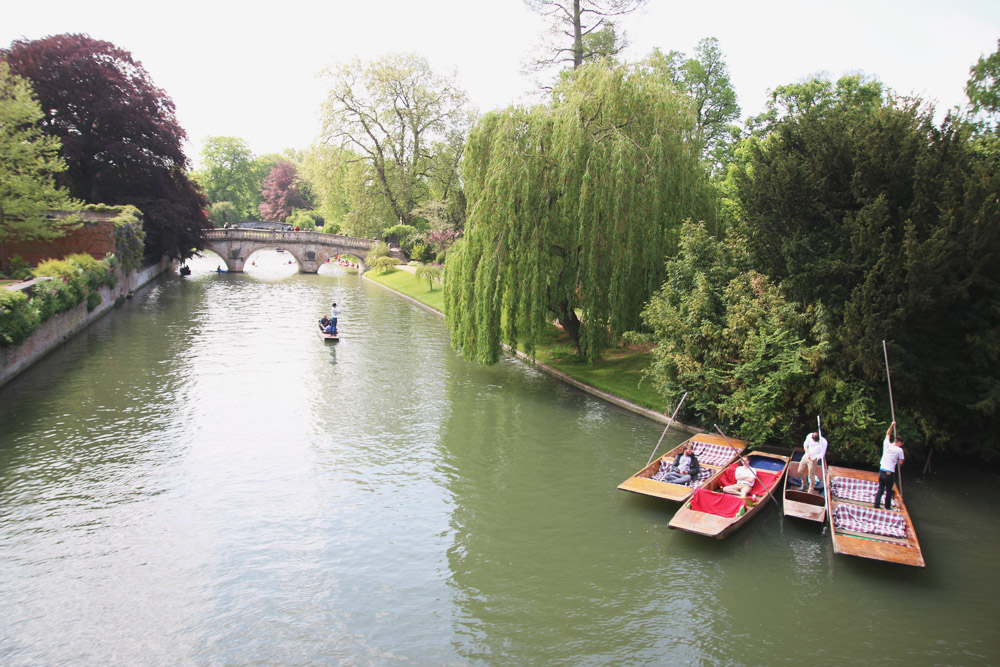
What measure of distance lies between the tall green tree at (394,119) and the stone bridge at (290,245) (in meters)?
4.09

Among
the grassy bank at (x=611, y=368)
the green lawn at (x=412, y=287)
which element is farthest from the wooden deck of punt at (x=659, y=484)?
the green lawn at (x=412, y=287)

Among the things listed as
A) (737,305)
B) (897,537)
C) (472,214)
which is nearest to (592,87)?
(472,214)

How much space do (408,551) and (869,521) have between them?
7897mm

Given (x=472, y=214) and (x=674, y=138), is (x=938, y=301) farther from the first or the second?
(x=472, y=214)

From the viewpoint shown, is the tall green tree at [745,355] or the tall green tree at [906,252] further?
the tall green tree at [745,355]

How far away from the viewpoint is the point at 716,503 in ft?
39.6

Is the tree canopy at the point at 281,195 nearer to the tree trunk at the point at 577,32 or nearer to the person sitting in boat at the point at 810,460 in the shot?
the tree trunk at the point at 577,32

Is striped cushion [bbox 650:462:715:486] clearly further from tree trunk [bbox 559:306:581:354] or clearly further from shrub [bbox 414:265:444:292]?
shrub [bbox 414:265:444:292]

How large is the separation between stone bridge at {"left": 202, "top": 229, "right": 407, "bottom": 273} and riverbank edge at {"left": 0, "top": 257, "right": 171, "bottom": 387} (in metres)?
19.8

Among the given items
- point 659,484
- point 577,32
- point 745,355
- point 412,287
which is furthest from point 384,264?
point 659,484

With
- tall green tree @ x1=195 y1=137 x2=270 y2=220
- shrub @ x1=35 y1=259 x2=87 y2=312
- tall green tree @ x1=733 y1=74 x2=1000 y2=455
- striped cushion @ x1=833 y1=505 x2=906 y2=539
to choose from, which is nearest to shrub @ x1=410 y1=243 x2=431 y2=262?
shrub @ x1=35 y1=259 x2=87 y2=312

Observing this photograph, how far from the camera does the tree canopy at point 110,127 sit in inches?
1613

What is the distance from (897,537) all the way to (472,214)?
1385 centimetres

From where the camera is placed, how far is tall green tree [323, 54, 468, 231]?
186 feet
